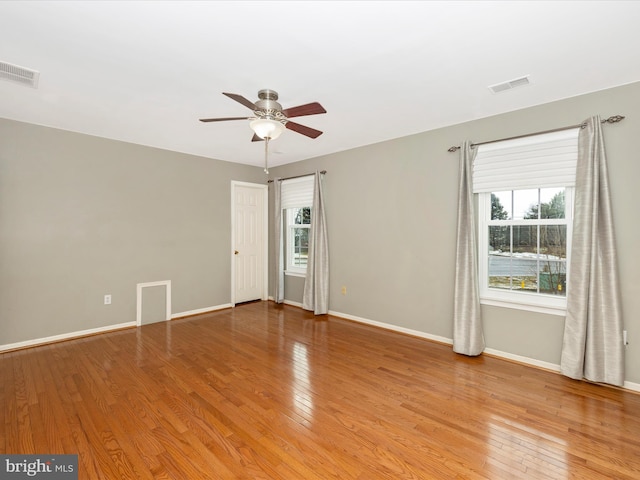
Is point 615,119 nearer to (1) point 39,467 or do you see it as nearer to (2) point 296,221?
(2) point 296,221

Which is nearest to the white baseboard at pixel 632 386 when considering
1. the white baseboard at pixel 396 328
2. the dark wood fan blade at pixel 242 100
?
the white baseboard at pixel 396 328

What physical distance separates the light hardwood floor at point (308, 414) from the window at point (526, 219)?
0.82 m

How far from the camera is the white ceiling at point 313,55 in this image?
6.07ft

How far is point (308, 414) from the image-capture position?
236cm

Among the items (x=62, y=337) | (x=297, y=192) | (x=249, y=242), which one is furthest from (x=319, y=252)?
(x=62, y=337)

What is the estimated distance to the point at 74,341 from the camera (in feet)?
12.8

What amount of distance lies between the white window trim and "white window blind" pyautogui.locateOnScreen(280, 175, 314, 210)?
2.72m

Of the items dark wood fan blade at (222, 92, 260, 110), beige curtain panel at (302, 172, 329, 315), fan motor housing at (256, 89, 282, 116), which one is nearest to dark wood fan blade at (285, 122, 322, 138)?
fan motor housing at (256, 89, 282, 116)

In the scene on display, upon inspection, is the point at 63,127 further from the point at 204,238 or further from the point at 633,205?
the point at 633,205

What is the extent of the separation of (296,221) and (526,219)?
3692 millimetres

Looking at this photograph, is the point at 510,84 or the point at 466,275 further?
the point at 466,275

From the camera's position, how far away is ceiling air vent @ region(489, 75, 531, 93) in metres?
2.65

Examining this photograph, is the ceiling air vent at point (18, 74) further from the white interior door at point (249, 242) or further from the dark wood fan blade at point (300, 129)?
the white interior door at point (249, 242)

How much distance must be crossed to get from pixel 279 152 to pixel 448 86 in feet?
9.19
